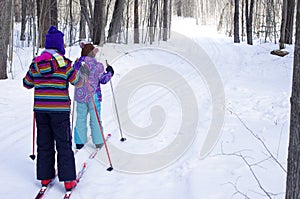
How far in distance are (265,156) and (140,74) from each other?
8.03 metres

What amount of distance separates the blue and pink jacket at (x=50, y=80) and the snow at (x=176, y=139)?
3.48 ft

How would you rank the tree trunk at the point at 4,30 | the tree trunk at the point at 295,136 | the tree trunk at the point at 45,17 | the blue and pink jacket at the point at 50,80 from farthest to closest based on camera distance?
the tree trunk at the point at 45,17 < the tree trunk at the point at 4,30 < the blue and pink jacket at the point at 50,80 < the tree trunk at the point at 295,136

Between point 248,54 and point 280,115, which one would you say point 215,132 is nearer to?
point 280,115

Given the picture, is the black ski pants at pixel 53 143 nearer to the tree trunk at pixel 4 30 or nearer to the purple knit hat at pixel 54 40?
the purple knit hat at pixel 54 40

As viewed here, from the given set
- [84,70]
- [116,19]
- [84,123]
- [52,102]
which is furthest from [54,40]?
[116,19]

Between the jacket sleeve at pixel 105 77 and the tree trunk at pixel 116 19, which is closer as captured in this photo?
the jacket sleeve at pixel 105 77

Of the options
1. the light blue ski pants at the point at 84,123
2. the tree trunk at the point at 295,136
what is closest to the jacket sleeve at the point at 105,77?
the light blue ski pants at the point at 84,123

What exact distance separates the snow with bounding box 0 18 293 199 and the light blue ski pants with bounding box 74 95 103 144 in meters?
0.20

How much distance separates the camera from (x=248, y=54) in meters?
19.9

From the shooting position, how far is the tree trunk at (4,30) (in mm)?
9680

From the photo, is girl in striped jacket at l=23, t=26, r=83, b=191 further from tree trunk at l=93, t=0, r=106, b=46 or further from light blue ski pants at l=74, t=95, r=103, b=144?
tree trunk at l=93, t=0, r=106, b=46

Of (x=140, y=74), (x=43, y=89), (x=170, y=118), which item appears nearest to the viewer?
(x=43, y=89)

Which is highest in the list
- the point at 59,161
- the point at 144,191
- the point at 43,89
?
the point at 43,89

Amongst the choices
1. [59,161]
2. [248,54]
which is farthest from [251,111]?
[248,54]
